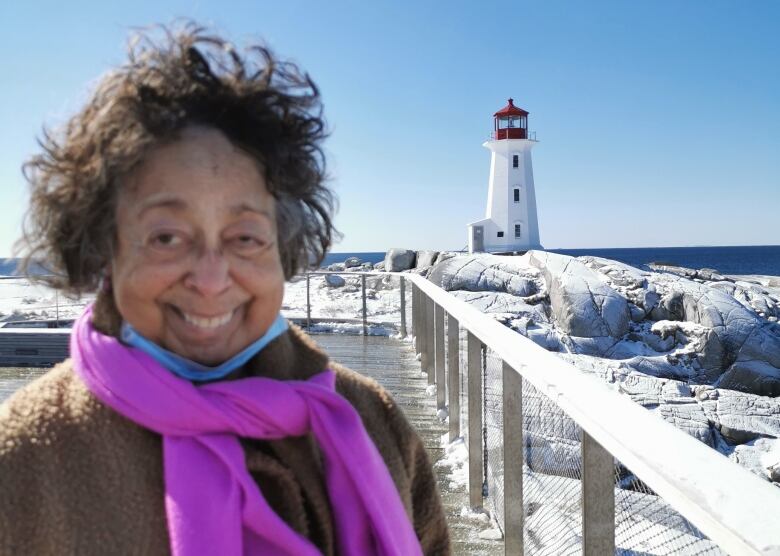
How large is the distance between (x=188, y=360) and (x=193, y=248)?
8.7 inches

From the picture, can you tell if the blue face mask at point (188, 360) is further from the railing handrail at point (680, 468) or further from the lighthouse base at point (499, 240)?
the lighthouse base at point (499, 240)

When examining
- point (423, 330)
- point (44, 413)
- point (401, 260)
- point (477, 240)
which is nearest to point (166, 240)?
point (44, 413)

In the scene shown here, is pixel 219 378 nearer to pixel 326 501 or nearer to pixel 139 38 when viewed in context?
pixel 326 501

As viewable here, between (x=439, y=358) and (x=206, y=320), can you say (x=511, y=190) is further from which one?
(x=206, y=320)

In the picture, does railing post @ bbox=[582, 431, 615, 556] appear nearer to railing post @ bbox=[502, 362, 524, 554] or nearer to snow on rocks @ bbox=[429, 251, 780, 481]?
railing post @ bbox=[502, 362, 524, 554]

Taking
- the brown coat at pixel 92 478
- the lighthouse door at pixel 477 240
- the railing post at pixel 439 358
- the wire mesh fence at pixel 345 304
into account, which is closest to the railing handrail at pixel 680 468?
the brown coat at pixel 92 478

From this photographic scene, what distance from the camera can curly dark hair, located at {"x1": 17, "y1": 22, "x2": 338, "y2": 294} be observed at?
1.12 meters

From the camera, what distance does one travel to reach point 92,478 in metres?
1.00

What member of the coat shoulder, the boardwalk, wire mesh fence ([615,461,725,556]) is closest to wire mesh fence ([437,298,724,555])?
wire mesh fence ([615,461,725,556])

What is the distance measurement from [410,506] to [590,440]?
0.45 metres

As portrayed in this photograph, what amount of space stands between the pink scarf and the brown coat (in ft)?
0.11

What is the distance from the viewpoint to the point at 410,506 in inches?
53.7

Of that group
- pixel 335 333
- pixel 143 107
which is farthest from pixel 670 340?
pixel 143 107

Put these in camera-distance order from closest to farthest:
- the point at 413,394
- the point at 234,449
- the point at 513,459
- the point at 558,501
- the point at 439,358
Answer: the point at 234,449 → the point at 513,459 → the point at 558,501 → the point at 439,358 → the point at 413,394
